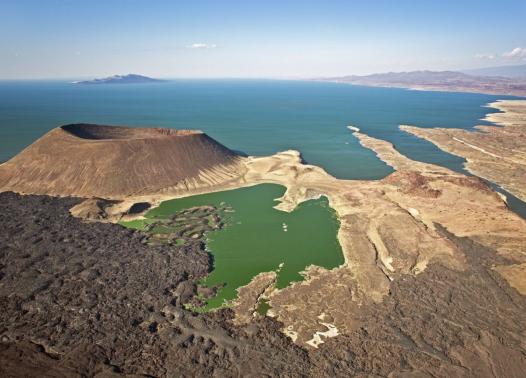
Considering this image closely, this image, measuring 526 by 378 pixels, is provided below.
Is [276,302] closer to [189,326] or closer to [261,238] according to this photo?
[189,326]

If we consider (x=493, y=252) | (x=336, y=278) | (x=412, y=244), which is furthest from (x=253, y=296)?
(x=493, y=252)

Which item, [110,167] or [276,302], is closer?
[276,302]

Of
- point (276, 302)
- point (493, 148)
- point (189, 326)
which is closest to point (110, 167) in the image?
point (189, 326)

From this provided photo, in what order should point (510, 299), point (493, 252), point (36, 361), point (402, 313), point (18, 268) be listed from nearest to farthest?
point (36, 361) → point (402, 313) → point (510, 299) → point (18, 268) → point (493, 252)

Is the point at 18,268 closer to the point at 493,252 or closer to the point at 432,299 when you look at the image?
the point at 432,299

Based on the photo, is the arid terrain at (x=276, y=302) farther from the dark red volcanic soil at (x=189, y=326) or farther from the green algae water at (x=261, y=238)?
the green algae water at (x=261, y=238)

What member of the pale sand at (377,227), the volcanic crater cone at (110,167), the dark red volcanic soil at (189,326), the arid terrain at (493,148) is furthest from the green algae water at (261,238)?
the arid terrain at (493,148)

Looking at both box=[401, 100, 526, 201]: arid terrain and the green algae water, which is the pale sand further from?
box=[401, 100, 526, 201]: arid terrain
